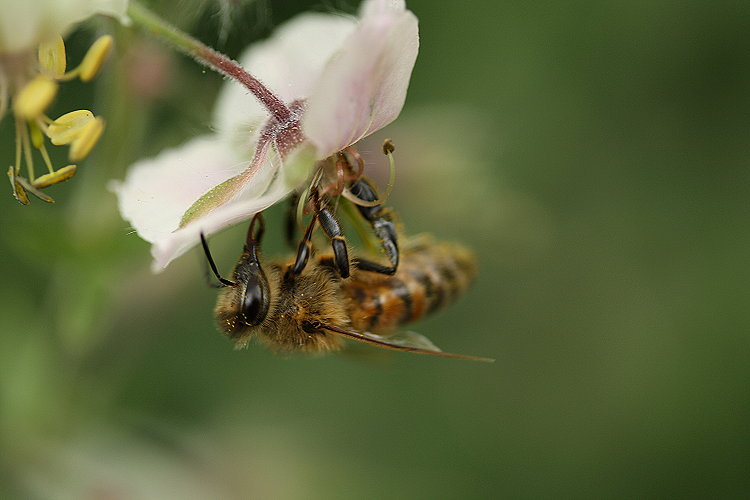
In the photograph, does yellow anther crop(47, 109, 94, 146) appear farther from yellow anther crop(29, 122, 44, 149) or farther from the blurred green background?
the blurred green background

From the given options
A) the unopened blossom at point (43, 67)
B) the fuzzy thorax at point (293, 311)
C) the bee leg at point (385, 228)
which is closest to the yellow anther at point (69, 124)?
the unopened blossom at point (43, 67)

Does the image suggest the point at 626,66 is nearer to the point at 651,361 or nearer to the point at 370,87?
the point at 651,361

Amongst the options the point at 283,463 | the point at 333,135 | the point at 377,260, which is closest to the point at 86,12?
the point at 333,135

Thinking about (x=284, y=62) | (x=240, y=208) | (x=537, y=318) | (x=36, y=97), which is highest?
(x=537, y=318)

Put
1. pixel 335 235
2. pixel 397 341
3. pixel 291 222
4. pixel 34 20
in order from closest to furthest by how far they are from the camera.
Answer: pixel 34 20 < pixel 335 235 < pixel 397 341 < pixel 291 222

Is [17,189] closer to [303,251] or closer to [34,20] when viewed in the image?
[34,20]

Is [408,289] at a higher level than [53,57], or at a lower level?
higher

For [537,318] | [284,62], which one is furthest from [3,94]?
[537,318]
